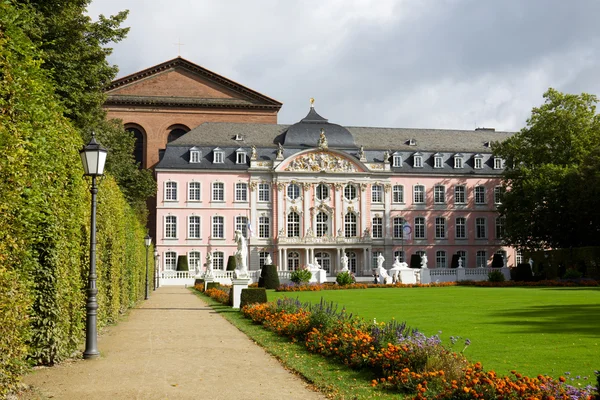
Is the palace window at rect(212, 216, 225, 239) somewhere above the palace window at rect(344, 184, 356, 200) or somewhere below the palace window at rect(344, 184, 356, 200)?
below

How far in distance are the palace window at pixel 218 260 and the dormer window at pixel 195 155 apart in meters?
7.61

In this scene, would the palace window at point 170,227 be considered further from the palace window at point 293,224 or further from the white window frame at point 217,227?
the palace window at point 293,224

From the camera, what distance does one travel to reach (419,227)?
5953 centimetres

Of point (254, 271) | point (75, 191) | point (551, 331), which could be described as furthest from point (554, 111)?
point (75, 191)

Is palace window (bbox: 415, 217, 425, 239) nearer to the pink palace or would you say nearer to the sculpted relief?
the pink palace

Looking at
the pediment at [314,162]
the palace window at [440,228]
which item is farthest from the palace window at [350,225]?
the palace window at [440,228]

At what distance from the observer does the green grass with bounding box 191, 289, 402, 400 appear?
27.3ft

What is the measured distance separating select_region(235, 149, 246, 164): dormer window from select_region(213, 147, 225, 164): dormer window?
1.14 m

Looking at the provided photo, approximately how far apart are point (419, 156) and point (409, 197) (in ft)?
11.9

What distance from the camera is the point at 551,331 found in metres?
13.6

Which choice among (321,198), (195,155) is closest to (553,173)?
(321,198)

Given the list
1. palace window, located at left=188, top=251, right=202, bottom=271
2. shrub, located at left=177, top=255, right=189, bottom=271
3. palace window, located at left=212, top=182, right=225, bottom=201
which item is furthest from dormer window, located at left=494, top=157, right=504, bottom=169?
shrub, located at left=177, top=255, right=189, bottom=271

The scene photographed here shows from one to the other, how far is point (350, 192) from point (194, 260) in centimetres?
1394

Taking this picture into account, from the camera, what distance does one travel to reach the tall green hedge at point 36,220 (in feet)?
24.5
